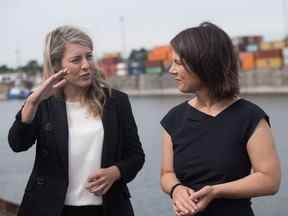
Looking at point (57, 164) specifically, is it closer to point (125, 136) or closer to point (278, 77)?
point (125, 136)

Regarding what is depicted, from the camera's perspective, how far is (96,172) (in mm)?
3086

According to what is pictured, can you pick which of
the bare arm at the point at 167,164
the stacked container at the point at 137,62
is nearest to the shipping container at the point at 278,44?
the stacked container at the point at 137,62

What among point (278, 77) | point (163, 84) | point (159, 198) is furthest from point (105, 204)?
point (163, 84)

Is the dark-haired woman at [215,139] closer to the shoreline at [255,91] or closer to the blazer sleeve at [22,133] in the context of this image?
the blazer sleeve at [22,133]

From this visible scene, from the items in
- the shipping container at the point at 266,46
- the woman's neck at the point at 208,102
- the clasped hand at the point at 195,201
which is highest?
the woman's neck at the point at 208,102

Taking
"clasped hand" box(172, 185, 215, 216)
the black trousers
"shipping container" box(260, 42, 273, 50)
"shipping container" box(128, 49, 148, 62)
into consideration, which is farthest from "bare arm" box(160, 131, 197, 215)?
"shipping container" box(128, 49, 148, 62)

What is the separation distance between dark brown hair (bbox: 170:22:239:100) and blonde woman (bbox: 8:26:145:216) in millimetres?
648

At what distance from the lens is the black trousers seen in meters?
3.10

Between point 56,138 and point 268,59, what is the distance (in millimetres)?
83695

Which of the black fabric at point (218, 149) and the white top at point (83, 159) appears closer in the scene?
the black fabric at point (218, 149)

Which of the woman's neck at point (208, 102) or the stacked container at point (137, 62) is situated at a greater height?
the woman's neck at point (208, 102)

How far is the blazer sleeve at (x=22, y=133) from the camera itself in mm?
3084

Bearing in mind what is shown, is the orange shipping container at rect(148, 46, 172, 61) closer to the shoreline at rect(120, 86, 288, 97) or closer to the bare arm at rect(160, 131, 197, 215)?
the shoreline at rect(120, 86, 288, 97)

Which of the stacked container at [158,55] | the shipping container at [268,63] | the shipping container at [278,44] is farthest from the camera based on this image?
the stacked container at [158,55]
